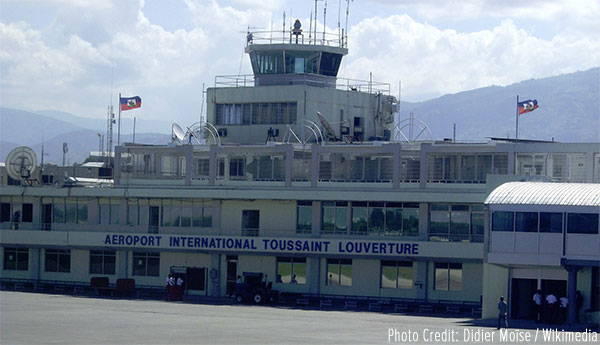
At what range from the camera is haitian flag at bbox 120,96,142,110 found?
267 feet

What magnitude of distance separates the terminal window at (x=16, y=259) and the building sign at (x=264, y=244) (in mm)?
7901

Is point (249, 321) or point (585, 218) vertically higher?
point (585, 218)

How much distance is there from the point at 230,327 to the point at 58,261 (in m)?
34.2

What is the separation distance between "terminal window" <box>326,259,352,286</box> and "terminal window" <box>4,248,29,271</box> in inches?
916

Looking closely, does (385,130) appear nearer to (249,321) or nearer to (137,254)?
(137,254)

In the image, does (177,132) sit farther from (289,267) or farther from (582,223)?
(582,223)

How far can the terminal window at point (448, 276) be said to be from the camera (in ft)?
213

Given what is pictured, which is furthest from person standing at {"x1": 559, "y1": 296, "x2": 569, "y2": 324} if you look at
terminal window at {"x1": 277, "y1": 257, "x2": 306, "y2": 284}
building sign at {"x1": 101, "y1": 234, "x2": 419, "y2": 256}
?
terminal window at {"x1": 277, "y1": 257, "x2": 306, "y2": 284}

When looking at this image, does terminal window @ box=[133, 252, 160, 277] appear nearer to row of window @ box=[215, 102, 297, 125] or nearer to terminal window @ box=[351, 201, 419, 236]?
row of window @ box=[215, 102, 297, 125]

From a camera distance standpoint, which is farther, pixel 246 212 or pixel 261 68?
pixel 261 68

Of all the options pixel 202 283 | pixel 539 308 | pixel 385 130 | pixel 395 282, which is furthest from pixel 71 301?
pixel 385 130

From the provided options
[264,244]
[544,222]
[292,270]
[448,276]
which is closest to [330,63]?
[264,244]

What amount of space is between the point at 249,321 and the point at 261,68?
34.9m

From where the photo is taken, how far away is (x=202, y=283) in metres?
71.5
